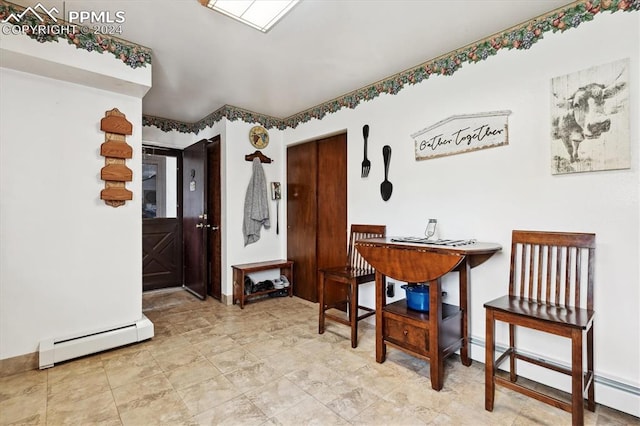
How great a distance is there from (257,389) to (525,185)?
2117 mm

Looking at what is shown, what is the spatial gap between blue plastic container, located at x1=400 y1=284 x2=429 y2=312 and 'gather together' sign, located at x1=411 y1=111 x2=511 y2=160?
1.05 metres

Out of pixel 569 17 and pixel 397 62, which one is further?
pixel 397 62

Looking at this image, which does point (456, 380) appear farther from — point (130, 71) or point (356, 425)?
point (130, 71)

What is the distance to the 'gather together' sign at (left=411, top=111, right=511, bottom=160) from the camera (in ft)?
6.68

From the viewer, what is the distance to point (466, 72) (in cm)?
221

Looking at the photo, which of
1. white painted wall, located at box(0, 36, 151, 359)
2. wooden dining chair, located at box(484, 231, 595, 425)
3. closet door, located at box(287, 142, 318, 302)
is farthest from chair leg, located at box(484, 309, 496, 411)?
white painted wall, located at box(0, 36, 151, 359)

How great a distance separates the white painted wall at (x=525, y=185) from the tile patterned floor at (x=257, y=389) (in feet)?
1.62

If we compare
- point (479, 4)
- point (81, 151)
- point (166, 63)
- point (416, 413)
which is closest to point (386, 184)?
point (479, 4)

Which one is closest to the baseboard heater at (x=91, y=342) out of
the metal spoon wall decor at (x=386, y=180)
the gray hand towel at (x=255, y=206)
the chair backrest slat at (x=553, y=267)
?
the gray hand towel at (x=255, y=206)

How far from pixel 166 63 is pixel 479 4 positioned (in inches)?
92.3

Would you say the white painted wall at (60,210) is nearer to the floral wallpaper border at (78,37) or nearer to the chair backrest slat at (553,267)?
the floral wallpaper border at (78,37)

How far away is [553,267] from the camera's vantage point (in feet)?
5.99

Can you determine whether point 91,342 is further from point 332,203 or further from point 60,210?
point 332,203

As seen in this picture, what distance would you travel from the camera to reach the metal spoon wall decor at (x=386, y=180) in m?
2.71
